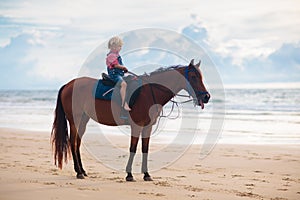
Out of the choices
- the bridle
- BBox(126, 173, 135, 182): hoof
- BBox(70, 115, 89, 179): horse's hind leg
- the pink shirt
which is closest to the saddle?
the pink shirt

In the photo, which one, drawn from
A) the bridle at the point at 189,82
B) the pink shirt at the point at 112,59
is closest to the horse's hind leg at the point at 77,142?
the pink shirt at the point at 112,59

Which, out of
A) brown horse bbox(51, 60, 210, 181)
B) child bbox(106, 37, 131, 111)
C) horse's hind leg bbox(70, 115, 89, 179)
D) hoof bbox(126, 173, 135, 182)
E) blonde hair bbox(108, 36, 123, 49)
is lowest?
hoof bbox(126, 173, 135, 182)

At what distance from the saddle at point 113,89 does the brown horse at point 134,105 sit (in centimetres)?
8

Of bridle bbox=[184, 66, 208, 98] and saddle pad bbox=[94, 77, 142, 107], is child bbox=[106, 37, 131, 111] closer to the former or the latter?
saddle pad bbox=[94, 77, 142, 107]

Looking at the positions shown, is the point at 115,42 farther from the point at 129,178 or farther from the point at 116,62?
the point at 129,178

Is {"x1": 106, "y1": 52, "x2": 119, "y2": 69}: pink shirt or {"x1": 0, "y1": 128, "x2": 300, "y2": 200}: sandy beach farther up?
{"x1": 106, "y1": 52, "x2": 119, "y2": 69}: pink shirt

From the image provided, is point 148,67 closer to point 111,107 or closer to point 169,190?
point 111,107

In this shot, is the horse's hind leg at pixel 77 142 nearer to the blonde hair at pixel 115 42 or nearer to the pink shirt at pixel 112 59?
the pink shirt at pixel 112 59

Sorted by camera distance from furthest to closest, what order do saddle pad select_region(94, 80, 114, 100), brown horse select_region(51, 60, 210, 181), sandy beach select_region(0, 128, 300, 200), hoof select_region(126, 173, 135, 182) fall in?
1. saddle pad select_region(94, 80, 114, 100)
2. hoof select_region(126, 173, 135, 182)
3. brown horse select_region(51, 60, 210, 181)
4. sandy beach select_region(0, 128, 300, 200)

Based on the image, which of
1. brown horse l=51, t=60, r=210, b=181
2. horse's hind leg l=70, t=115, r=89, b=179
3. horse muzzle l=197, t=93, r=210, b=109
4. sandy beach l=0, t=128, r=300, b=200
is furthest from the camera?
horse's hind leg l=70, t=115, r=89, b=179

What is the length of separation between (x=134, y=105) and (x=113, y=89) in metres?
0.47

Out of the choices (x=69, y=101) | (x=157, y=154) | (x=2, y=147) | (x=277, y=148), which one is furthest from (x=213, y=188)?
(x=2, y=147)

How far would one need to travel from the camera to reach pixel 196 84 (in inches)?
268

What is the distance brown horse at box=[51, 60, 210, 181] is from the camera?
22.6ft
